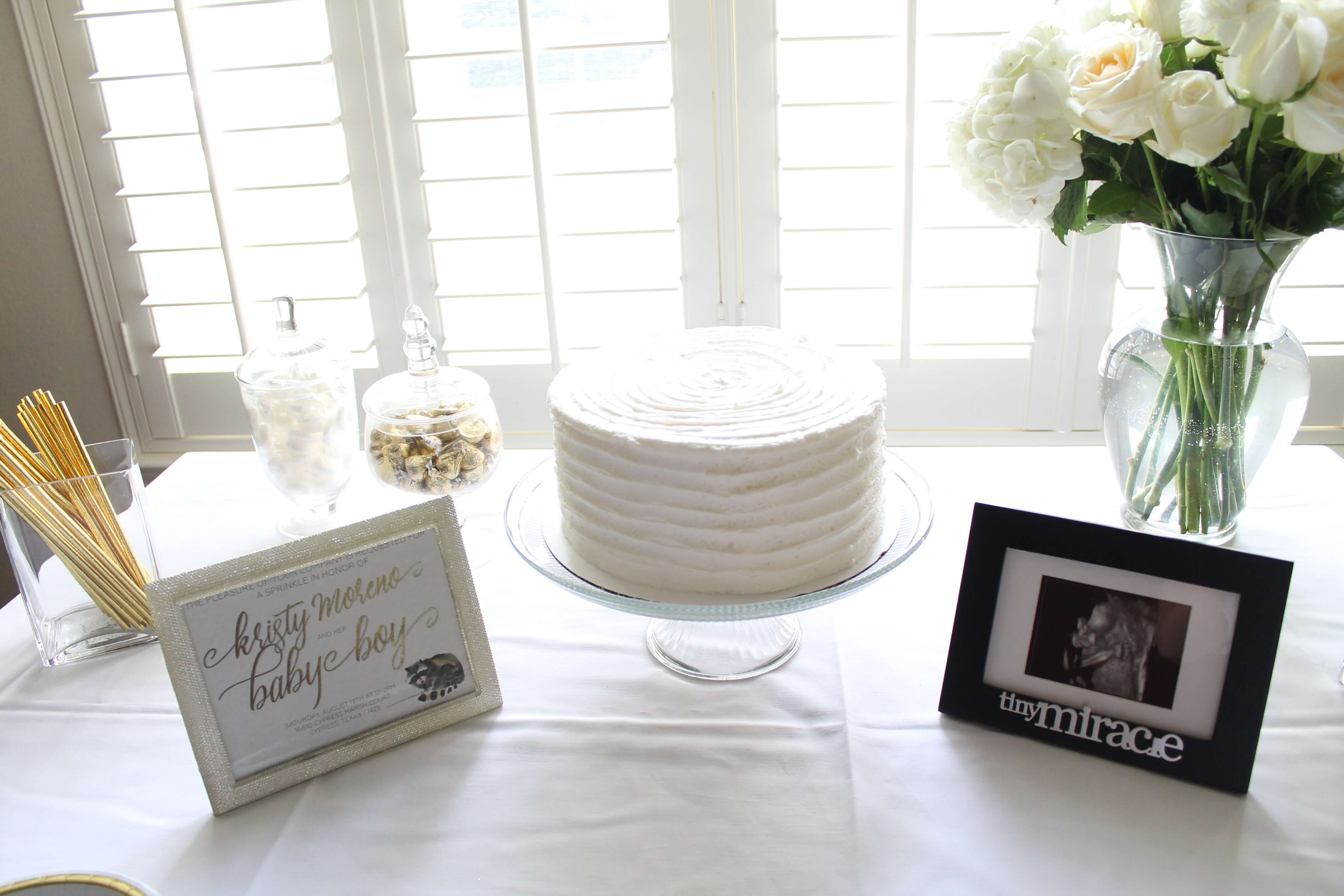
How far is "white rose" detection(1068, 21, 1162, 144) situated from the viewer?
661mm

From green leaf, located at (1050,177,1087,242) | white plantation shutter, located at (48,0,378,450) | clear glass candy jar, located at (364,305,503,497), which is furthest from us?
white plantation shutter, located at (48,0,378,450)

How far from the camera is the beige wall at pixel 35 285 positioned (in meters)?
1.76

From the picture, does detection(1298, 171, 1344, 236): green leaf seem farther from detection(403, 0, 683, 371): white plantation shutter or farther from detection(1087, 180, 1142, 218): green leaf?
detection(403, 0, 683, 371): white plantation shutter

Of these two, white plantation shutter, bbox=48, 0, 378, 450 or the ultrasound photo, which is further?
white plantation shutter, bbox=48, 0, 378, 450

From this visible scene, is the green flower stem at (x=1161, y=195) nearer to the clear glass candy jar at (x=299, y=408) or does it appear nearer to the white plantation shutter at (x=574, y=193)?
the clear glass candy jar at (x=299, y=408)

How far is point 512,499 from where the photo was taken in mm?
891

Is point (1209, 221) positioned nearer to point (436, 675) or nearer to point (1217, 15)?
point (1217, 15)

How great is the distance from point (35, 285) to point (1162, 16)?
6.54 feet

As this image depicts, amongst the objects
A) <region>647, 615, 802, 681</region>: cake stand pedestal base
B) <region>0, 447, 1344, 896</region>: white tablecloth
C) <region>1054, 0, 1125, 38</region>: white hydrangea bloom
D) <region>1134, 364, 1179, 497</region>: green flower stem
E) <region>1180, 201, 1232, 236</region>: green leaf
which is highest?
<region>1054, 0, 1125, 38</region>: white hydrangea bloom

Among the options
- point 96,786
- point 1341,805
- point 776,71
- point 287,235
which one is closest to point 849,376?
point 1341,805

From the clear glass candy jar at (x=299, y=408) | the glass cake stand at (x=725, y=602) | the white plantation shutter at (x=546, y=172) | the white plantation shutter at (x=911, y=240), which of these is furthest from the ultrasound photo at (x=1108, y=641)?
the white plantation shutter at (x=546, y=172)

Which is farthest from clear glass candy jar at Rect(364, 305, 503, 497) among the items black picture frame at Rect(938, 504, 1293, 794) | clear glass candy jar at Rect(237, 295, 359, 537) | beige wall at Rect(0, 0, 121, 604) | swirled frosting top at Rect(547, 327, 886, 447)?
beige wall at Rect(0, 0, 121, 604)

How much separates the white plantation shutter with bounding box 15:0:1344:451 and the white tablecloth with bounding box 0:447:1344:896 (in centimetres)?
91

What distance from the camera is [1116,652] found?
2.27 ft
